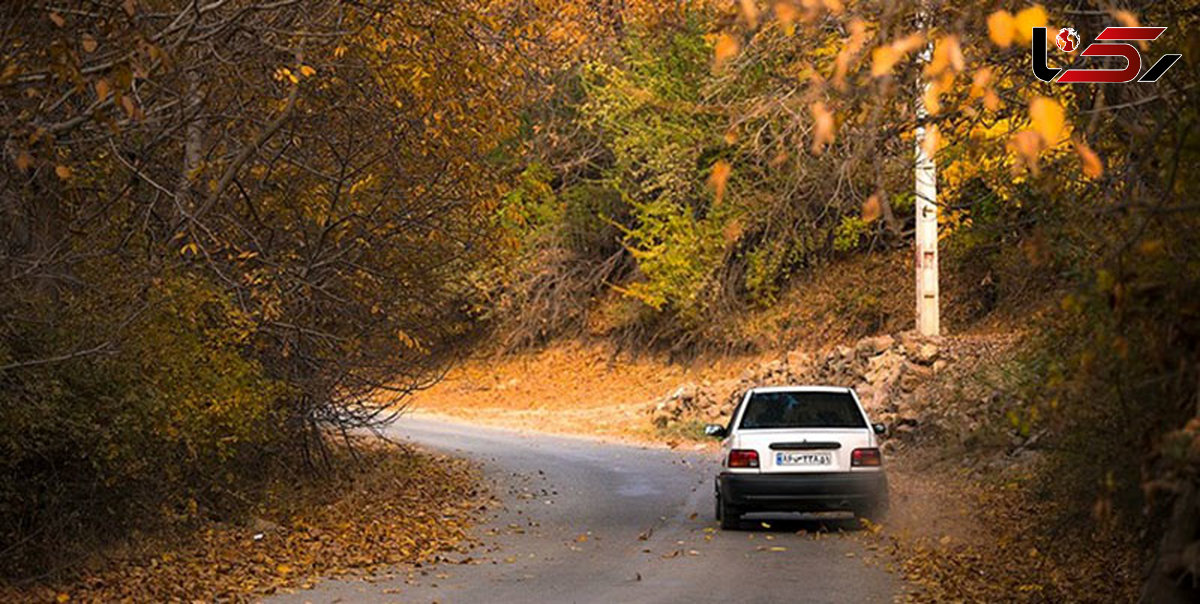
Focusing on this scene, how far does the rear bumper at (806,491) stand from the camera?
17.4 m

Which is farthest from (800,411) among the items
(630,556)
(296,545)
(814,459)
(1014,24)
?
(1014,24)

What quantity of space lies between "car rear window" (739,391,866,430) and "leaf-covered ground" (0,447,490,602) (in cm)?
339

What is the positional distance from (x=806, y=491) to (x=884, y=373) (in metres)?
13.5

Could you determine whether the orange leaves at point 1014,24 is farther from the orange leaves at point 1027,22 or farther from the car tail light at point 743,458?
the car tail light at point 743,458

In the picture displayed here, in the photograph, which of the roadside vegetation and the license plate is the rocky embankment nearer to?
the roadside vegetation

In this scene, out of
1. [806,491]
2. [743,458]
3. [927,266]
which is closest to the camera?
[806,491]

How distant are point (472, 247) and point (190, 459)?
669cm

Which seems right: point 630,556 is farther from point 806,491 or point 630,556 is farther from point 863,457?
point 863,457

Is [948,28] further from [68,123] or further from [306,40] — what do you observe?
[306,40]

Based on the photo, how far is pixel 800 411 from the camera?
60.9ft

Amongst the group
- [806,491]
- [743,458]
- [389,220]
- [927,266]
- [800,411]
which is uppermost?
[927,266]

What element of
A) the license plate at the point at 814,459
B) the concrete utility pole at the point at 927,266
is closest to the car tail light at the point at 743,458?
the license plate at the point at 814,459

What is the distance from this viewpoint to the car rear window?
1823 centimetres

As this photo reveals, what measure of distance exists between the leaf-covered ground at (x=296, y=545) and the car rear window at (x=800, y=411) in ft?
11.1
